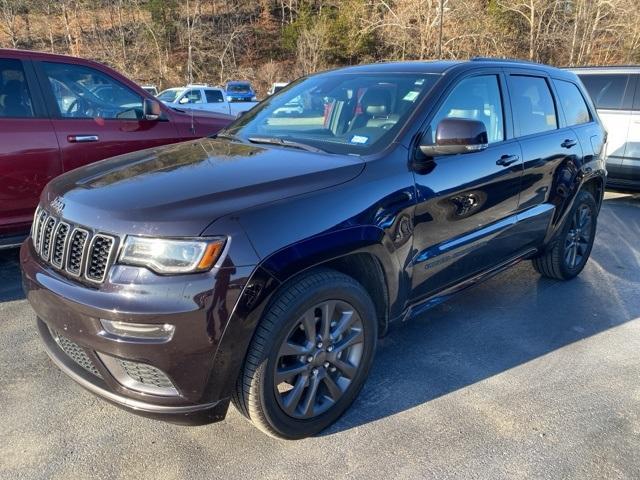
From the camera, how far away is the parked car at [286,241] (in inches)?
83.8

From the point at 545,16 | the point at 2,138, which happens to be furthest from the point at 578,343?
the point at 545,16

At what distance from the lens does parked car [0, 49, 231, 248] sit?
14.1ft

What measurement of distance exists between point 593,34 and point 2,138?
118 feet

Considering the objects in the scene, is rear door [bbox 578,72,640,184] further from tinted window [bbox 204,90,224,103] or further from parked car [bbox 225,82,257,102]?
parked car [bbox 225,82,257,102]

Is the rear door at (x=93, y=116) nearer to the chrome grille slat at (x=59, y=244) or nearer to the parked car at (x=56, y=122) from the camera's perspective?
the parked car at (x=56, y=122)

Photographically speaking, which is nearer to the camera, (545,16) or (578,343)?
(578,343)

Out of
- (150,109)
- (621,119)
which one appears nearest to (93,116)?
(150,109)

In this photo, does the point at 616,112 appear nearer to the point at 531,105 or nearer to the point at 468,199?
the point at 531,105

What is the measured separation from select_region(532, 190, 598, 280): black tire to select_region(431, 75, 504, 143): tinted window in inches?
52.9

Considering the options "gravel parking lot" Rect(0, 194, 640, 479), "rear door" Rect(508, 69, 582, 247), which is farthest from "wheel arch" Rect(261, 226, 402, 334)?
"rear door" Rect(508, 69, 582, 247)

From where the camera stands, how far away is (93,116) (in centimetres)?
483

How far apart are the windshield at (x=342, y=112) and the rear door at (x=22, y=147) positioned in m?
1.76

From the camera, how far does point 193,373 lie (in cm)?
215

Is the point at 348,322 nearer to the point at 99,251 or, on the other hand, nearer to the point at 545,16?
the point at 99,251
